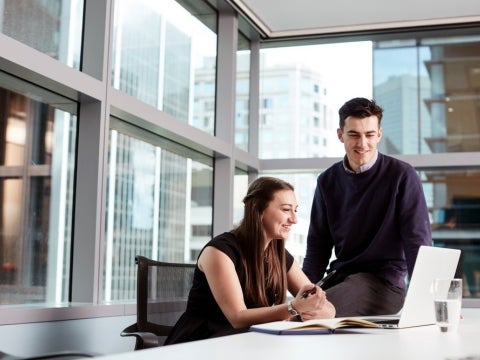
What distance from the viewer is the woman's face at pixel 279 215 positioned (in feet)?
8.83

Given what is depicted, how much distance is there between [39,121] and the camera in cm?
334

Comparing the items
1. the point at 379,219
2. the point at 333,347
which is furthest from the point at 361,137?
the point at 333,347

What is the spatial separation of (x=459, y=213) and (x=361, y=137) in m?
2.65


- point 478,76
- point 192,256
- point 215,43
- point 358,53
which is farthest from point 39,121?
point 478,76

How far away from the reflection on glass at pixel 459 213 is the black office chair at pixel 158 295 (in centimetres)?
301

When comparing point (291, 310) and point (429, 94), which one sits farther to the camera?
point (429, 94)

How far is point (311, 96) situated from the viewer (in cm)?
579

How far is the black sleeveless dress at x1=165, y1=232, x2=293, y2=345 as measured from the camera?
7.91 ft

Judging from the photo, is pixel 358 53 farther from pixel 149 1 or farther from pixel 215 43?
pixel 149 1

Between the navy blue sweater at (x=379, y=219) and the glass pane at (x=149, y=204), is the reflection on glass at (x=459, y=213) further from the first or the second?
the navy blue sweater at (x=379, y=219)

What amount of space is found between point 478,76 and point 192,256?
264cm

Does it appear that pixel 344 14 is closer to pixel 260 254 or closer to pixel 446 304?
pixel 260 254

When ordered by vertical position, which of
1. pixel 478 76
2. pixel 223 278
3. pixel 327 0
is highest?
pixel 327 0

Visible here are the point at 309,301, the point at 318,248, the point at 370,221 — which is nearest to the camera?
the point at 309,301
